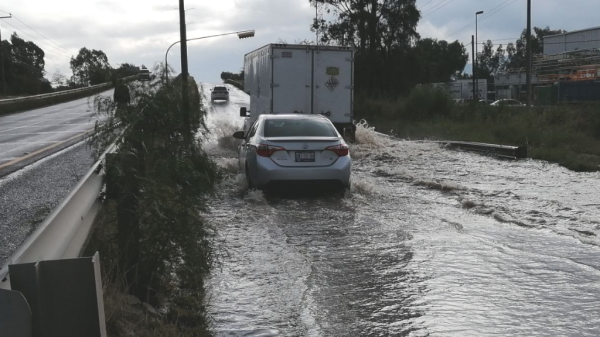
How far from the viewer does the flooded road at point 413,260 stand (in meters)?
5.64

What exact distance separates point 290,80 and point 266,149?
29.5ft

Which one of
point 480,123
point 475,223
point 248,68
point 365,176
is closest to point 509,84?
point 480,123

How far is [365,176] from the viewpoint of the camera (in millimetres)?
15406

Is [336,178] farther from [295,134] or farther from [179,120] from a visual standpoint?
[179,120]

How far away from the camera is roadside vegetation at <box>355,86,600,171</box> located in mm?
19328

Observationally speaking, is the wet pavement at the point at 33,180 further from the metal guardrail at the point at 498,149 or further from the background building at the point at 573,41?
the background building at the point at 573,41

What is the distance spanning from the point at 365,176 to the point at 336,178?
11.0ft

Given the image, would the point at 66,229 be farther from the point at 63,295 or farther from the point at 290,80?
the point at 290,80

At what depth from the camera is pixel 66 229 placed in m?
4.33

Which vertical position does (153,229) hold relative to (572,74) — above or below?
below

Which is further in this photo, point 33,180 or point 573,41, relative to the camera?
point 573,41

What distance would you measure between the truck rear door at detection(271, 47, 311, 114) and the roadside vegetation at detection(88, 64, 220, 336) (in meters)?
14.1

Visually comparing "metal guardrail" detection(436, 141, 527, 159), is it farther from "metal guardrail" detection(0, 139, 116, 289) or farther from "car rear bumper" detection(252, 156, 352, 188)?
"metal guardrail" detection(0, 139, 116, 289)

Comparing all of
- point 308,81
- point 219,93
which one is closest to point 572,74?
point 219,93
